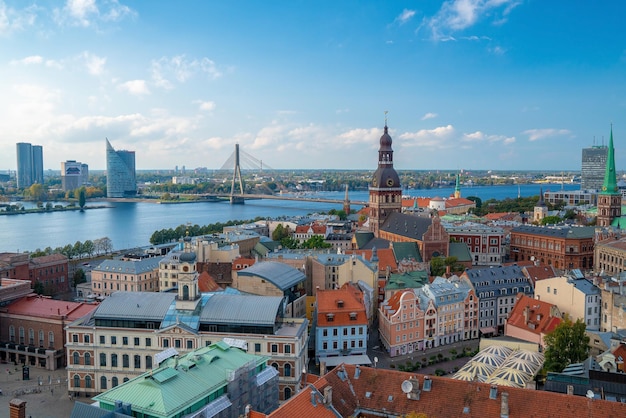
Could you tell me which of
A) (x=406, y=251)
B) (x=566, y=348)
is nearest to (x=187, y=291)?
(x=566, y=348)

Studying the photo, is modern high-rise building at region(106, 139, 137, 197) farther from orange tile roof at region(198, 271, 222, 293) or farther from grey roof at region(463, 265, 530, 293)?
grey roof at region(463, 265, 530, 293)

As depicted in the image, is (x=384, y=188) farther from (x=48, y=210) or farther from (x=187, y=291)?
(x=48, y=210)

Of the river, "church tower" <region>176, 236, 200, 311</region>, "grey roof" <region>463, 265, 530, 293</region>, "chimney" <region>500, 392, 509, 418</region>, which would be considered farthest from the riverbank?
"chimney" <region>500, 392, 509, 418</region>

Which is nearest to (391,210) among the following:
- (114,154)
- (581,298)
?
(581,298)

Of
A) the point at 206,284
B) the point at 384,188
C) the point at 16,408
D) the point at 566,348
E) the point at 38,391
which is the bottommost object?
the point at 38,391

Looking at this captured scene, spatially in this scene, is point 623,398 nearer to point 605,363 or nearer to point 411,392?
point 605,363

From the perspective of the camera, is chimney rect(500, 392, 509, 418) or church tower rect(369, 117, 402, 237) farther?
church tower rect(369, 117, 402, 237)
